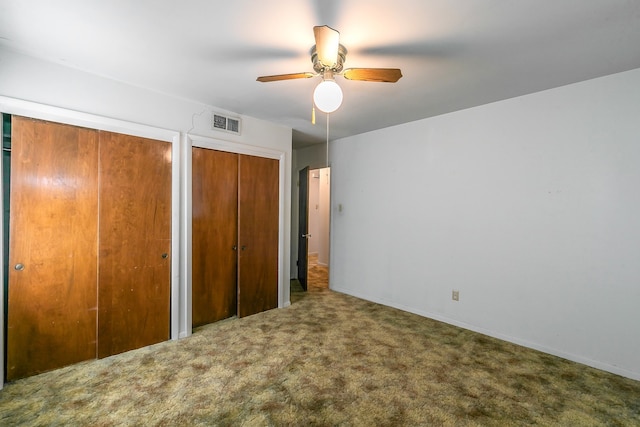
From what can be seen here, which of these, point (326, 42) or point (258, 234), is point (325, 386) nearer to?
point (258, 234)

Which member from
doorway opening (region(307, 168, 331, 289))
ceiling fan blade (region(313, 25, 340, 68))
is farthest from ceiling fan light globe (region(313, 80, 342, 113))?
doorway opening (region(307, 168, 331, 289))

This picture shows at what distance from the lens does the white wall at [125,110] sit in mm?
2160

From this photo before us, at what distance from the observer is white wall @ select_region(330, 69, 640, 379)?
2.40 m

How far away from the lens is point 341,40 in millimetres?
1917

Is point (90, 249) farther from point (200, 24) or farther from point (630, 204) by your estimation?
point (630, 204)

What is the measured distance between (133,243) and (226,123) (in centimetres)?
162

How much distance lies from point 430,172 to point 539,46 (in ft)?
5.79

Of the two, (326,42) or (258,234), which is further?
(258,234)

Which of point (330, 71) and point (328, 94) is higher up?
point (330, 71)

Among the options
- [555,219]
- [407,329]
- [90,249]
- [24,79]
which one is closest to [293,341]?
[407,329]

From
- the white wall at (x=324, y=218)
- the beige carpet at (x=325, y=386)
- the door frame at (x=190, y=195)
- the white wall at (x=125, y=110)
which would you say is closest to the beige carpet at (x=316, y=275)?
the white wall at (x=324, y=218)

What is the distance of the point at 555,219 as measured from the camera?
2703 mm

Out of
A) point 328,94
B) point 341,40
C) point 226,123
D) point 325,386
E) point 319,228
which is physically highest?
point 341,40

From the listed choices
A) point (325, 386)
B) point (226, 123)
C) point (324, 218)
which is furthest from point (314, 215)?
point (325, 386)
